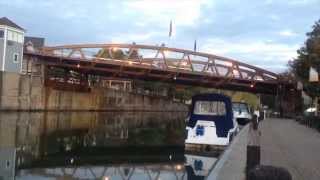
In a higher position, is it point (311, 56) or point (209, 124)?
point (311, 56)

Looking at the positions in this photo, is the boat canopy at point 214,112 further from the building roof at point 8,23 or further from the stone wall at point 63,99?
the building roof at point 8,23

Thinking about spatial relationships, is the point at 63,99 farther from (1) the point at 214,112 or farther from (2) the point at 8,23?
(1) the point at 214,112

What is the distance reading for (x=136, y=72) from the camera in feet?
328

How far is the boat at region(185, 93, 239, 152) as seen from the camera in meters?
35.5

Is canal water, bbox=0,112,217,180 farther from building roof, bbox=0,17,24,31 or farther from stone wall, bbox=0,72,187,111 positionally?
building roof, bbox=0,17,24,31

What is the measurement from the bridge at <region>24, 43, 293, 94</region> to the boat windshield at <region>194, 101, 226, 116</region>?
56854mm

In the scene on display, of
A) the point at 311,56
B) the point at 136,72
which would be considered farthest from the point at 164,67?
the point at 311,56

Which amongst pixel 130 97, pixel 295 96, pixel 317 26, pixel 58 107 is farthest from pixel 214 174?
pixel 130 97

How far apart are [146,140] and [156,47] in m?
55.9

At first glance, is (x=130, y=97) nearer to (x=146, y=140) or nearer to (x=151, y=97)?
(x=151, y=97)

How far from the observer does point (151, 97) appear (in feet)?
424

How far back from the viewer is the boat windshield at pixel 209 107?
37.5 meters

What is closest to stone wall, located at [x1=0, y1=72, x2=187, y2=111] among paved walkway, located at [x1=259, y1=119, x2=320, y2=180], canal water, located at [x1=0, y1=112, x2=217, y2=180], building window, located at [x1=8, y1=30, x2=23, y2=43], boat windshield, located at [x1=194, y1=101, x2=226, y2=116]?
building window, located at [x1=8, y1=30, x2=23, y2=43]

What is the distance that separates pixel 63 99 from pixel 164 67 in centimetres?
1800
